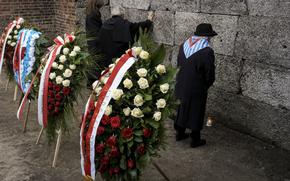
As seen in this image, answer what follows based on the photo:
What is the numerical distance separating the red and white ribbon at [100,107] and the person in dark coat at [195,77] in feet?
4.45

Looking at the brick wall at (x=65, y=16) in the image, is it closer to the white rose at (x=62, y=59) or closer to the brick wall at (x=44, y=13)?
the brick wall at (x=44, y=13)

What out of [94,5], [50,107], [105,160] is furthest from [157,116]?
[94,5]

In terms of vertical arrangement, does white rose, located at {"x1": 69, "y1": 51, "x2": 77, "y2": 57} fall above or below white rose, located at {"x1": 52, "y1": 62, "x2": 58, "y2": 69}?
above

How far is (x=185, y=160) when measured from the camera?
4.38m

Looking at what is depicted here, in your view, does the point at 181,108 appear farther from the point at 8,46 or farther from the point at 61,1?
the point at 61,1

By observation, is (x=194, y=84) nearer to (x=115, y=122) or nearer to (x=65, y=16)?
(x=115, y=122)

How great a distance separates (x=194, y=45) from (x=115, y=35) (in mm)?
1494

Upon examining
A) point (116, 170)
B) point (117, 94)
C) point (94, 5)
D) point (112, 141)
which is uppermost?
point (94, 5)

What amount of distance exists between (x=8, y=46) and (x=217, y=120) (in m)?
3.98

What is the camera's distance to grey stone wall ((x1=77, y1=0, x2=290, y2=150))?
4.44 metres

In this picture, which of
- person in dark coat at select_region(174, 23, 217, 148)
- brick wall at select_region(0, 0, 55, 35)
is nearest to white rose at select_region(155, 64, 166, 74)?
person in dark coat at select_region(174, 23, 217, 148)

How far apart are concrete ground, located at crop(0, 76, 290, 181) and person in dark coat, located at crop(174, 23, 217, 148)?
1.05 feet

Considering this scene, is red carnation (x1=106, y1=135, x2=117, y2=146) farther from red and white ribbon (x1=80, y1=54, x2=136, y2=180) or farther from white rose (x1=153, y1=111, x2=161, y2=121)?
white rose (x1=153, y1=111, x2=161, y2=121)

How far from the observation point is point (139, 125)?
2953mm
